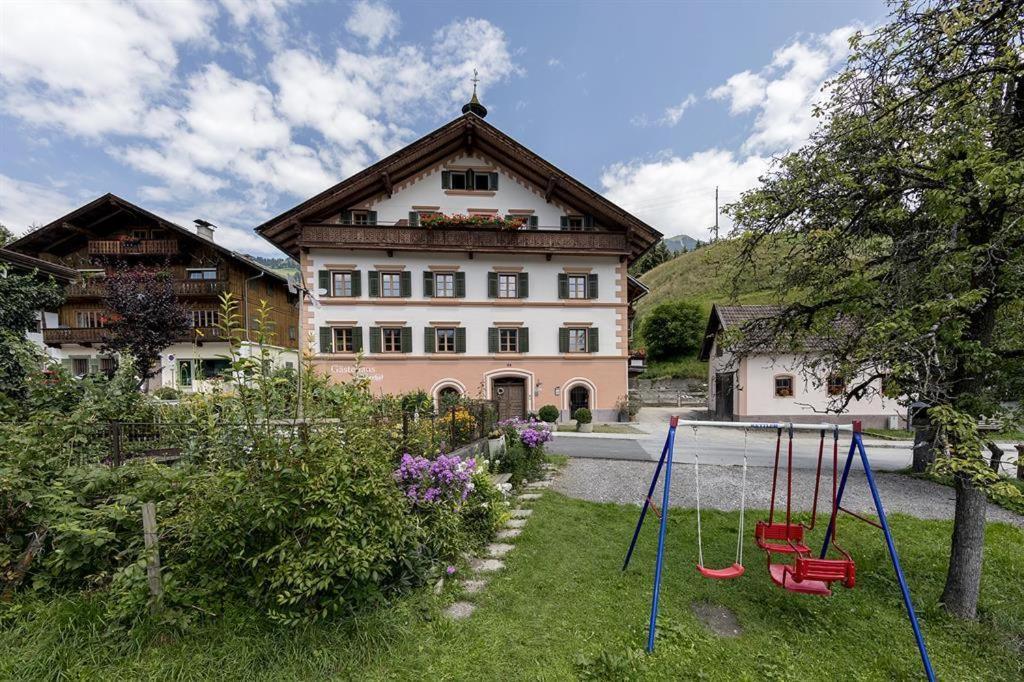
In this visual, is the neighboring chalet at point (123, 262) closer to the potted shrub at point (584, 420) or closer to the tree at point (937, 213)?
the potted shrub at point (584, 420)

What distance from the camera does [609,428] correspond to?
18266 millimetres

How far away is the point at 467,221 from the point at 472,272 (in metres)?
2.38

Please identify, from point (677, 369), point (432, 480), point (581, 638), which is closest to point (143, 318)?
point (432, 480)

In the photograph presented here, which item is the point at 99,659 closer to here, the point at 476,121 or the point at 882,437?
the point at 476,121

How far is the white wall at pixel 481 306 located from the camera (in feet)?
62.2

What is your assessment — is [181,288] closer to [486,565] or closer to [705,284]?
[486,565]

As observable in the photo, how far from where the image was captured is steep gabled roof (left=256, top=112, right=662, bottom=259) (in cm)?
1866

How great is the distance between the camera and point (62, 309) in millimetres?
23156

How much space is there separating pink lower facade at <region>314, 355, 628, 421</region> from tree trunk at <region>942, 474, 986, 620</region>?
15.6m

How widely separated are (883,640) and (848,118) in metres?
5.29

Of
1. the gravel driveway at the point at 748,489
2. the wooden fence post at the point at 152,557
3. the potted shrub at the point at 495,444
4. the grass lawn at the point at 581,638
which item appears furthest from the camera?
the potted shrub at the point at 495,444

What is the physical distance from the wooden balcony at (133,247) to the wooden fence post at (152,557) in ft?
86.8

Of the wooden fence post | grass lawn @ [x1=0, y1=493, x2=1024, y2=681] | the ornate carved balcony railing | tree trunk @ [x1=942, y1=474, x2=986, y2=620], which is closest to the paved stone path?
grass lawn @ [x1=0, y1=493, x2=1024, y2=681]

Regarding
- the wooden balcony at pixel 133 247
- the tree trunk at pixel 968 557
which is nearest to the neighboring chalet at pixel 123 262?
the wooden balcony at pixel 133 247
